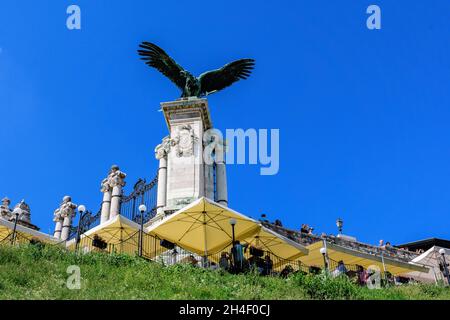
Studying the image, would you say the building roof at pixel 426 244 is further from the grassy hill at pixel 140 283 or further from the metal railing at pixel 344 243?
the grassy hill at pixel 140 283

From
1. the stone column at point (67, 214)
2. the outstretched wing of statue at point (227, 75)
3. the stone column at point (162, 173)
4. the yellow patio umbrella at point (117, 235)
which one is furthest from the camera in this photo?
the stone column at point (67, 214)

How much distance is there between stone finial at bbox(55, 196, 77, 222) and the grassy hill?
61.7ft

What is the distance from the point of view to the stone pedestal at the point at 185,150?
26375 mm

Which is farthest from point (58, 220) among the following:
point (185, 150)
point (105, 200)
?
point (185, 150)

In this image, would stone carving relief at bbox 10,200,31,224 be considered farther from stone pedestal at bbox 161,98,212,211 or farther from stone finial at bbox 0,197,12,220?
stone pedestal at bbox 161,98,212,211

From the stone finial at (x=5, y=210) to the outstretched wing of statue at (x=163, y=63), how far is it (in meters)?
15.1

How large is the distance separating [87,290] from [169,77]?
763 inches

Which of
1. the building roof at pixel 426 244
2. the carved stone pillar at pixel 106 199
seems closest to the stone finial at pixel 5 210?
the carved stone pillar at pixel 106 199

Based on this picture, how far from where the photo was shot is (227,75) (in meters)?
31.4

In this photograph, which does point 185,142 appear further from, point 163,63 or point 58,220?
point 58,220
